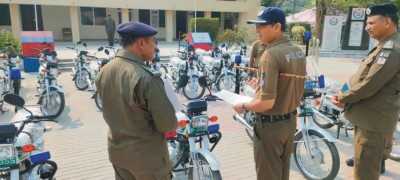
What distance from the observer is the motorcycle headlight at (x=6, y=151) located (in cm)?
277

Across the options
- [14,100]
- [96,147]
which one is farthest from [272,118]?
[96,147]

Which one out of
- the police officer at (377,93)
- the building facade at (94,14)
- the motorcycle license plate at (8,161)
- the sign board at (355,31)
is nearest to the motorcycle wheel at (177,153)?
the motorcycle license plate at (8,161)

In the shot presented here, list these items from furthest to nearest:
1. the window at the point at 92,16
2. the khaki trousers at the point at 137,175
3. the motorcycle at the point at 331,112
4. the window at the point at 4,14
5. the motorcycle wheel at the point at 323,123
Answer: the window at the point at 92,16, the window at the point at 4,14, the motorcycle wheel at the point at 323,123, the motorcycle at the point at 331,112, the khaki trousers at the point at 137,175

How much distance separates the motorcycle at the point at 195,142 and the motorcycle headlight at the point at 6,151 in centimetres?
152

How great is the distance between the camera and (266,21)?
2709 millimetres

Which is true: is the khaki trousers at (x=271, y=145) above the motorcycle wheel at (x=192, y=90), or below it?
above

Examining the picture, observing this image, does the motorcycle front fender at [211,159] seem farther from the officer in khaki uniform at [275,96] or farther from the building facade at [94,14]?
the building facade at [94,14]

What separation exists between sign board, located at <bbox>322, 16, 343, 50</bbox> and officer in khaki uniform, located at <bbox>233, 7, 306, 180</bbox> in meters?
16.8

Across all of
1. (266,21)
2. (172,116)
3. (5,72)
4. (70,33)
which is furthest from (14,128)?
(70,33)

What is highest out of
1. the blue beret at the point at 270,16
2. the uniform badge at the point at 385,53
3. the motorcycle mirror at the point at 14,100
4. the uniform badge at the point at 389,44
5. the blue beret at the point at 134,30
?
the blue beret at the point at 270,16

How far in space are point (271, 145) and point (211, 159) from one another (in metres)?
0.62

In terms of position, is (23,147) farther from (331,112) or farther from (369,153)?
(331,112)

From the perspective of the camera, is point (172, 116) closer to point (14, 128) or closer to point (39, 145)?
point (14, 128)

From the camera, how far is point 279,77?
8.89ft
